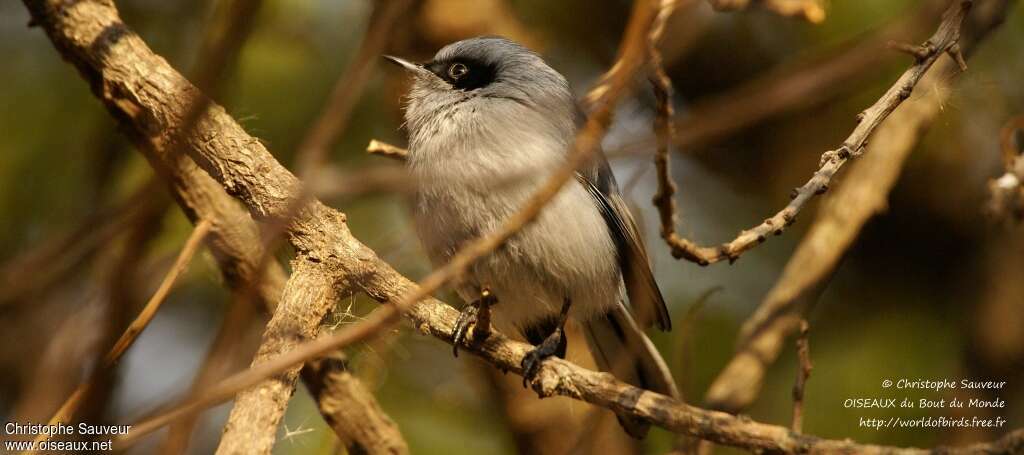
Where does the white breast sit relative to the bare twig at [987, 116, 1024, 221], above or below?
below

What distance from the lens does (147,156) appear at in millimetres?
2756

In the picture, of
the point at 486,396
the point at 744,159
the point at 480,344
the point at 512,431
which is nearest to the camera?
the point at 480,344

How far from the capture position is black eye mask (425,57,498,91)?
367 centimetres

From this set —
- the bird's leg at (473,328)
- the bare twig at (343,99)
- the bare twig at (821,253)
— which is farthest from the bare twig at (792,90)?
the bare twig at (821,253)

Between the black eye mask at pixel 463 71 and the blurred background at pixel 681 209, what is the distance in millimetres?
574

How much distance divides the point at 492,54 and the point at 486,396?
170cm

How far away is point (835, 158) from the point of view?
2.05 meters

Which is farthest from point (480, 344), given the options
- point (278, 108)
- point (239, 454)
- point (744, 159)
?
point (744, 159)

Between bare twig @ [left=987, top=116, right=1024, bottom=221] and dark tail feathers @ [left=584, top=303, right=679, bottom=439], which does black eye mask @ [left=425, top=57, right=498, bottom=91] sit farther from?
bare twig @ [left=987, top=116, right=1024, bottom=221]

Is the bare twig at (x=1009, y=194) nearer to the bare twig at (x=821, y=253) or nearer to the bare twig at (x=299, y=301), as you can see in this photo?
the bare twig at (x=821, y=253)

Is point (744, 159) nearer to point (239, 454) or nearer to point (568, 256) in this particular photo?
point (568, 256)

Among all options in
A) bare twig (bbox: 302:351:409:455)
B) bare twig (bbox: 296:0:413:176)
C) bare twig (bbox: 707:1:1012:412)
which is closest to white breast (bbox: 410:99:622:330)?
bare twig (bbox: 302:351:409:455)

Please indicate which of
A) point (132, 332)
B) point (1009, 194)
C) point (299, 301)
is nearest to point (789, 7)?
point (1009, 194)

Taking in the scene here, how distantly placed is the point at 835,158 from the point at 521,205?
3.86 ft
